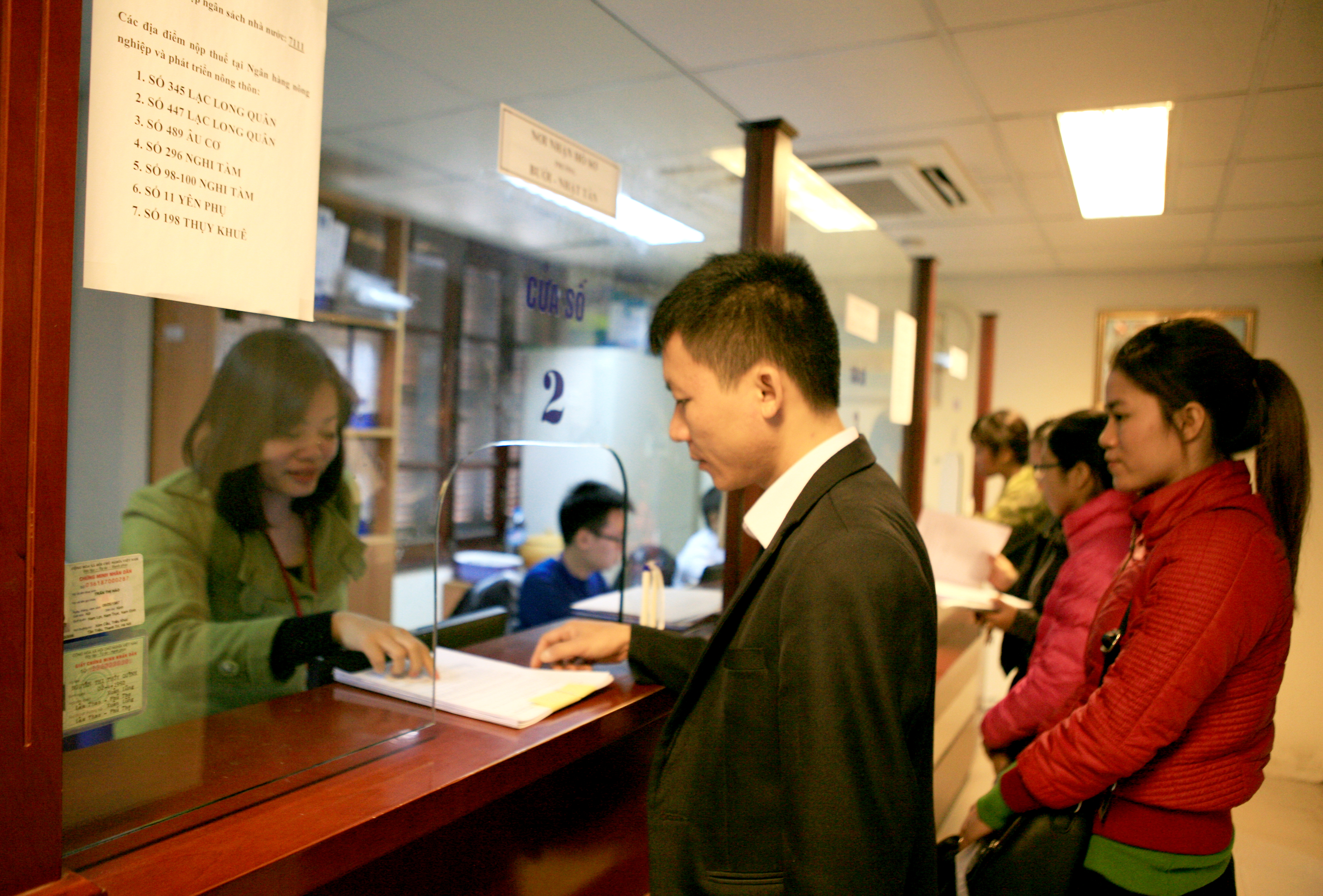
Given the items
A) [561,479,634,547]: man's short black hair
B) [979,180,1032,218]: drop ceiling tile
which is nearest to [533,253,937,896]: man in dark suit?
[561,479,634,547]: man's short black hair

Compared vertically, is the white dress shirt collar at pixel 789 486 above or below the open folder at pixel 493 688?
above

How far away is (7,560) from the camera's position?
634mm

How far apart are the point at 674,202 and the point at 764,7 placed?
1.60 feet

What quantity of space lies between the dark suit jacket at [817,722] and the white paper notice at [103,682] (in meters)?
0.60

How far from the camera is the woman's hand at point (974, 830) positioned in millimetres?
1359

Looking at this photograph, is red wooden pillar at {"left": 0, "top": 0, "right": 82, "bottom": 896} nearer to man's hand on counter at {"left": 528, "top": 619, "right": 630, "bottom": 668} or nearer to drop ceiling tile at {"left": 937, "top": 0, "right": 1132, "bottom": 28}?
man's hand on counter at {"left": 528, "top": 619, "right": 630, "bottom": 668}

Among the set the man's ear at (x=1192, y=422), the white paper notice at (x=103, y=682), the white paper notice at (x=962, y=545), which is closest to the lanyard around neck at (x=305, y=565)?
the white paper notice at (x=103, y=682)

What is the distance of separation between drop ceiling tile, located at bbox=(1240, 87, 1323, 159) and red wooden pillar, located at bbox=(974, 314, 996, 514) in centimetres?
232

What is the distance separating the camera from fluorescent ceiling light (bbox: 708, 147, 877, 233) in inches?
105

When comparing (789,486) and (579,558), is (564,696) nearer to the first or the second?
(789,486)

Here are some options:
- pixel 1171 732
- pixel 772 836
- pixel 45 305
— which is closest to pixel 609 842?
pixel 772 836

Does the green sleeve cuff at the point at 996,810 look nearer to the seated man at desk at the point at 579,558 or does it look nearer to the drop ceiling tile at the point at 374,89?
the seated man at desk at the point at 579,558

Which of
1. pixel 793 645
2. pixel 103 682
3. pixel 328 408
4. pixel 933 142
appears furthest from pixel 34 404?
pixel 933 142

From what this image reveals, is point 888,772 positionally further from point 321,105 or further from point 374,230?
point 374,230
